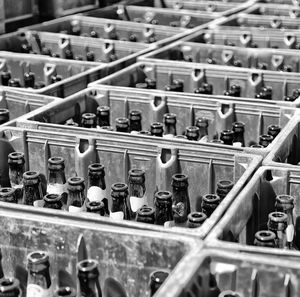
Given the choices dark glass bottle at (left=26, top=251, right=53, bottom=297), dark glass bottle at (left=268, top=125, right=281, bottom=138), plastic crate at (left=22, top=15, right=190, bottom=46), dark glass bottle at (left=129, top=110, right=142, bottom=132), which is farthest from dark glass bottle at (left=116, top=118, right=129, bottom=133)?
plastic crate at (left=22, top=15, right=190, bottom=46)

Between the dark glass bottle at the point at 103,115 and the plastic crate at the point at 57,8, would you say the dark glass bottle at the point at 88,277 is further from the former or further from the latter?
the plastic crate at the point at 57,8

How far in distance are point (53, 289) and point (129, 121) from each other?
1.50 m

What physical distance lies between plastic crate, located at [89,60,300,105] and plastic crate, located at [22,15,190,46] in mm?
1282

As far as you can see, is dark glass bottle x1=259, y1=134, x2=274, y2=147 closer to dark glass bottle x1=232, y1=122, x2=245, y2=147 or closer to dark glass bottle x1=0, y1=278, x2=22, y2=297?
dark glass bottle x1=232, y1=122, x2=245, y2=147

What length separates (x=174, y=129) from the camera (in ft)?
11.3

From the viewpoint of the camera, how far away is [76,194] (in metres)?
2.64

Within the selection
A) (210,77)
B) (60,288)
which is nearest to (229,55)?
(210,77)

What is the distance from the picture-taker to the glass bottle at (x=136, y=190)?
2684 millimetres

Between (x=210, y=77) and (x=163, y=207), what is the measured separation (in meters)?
1.85

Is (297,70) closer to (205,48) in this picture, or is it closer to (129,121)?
(205,48)

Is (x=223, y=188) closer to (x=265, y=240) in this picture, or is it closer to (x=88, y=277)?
(x=265, y=240)

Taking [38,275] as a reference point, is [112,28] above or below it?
above

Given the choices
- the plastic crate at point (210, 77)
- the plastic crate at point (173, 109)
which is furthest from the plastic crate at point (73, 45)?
the plastic crate at point (173, 109)

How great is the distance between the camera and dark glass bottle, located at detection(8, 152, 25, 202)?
9.48ft
